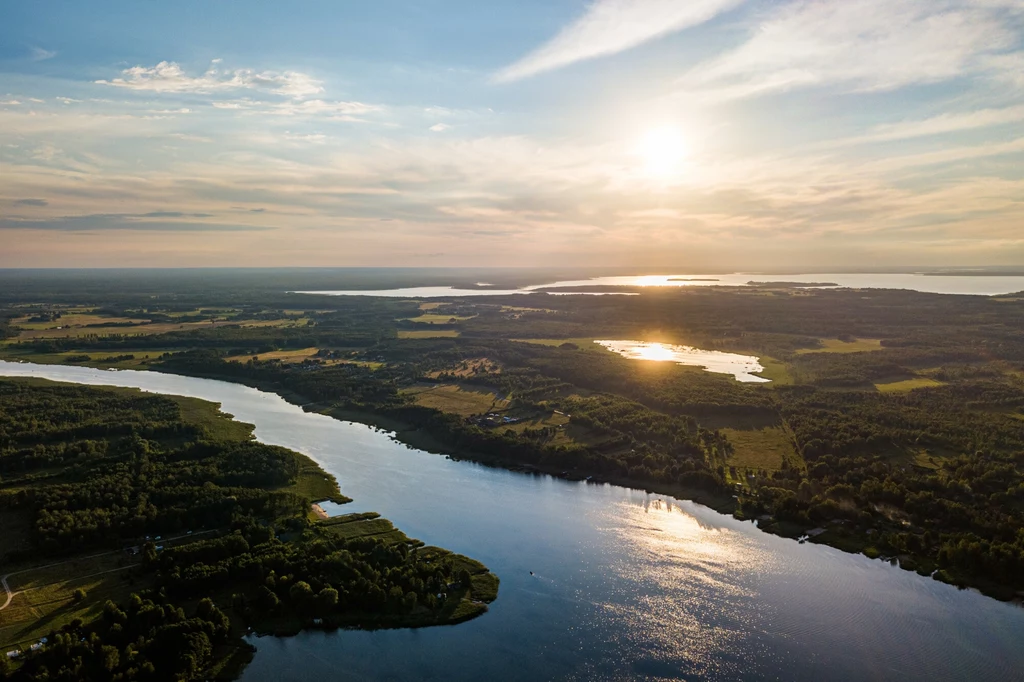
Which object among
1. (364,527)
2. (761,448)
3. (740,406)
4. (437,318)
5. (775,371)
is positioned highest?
(437,318)

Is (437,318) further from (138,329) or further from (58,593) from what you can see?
(58,593)

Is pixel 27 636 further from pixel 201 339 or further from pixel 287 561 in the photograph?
pixel 201 339

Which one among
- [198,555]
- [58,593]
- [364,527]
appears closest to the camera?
[58,593]

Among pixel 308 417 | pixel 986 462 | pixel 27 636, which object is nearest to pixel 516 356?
pixel 308 417

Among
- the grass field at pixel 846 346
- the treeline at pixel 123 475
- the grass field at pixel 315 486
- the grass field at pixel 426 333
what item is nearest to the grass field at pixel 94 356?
the treeline at pixel 123 475

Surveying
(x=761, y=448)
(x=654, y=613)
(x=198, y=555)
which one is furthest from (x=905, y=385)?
(x=198, y=555)

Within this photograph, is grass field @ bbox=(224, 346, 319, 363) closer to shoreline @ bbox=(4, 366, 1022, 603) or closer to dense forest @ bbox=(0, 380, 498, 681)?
shoreline @ bbox=(4, 366, 1022, 603)
